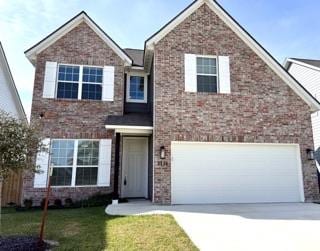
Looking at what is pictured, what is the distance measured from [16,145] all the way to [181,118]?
6647 millimetres

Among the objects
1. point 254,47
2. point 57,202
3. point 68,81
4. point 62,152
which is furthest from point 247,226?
point 68,81

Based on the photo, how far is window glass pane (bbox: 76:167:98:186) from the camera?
10805mm

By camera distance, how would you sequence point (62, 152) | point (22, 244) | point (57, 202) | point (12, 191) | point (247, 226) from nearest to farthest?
point (22, 244) < point (247, 226) < point (57, 202) < point (62, 152) < point (12, 191)

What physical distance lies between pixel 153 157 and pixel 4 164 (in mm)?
5798

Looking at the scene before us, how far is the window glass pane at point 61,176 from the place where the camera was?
10633 mm

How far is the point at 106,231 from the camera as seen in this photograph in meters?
6.06

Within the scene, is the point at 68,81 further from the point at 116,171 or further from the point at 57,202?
the point at 57,202

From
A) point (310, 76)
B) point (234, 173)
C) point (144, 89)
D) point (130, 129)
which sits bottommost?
point (234, 173)

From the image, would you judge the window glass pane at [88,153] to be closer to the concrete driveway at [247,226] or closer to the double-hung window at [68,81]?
the double-hung window at [68,81]

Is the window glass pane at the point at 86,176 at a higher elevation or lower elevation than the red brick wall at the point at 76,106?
lower

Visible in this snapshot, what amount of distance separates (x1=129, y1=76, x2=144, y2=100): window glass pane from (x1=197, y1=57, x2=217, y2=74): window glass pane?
3.48 m

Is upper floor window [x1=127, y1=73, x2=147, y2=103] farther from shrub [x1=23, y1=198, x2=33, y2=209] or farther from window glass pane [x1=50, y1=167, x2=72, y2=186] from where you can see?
shrub [x1=23, y1=198, x2=33, y2=209]

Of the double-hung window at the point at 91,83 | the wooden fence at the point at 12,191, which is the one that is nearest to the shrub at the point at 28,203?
the wooden fence at the point at 12,191

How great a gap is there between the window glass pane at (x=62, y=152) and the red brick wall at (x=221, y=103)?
3.80m
